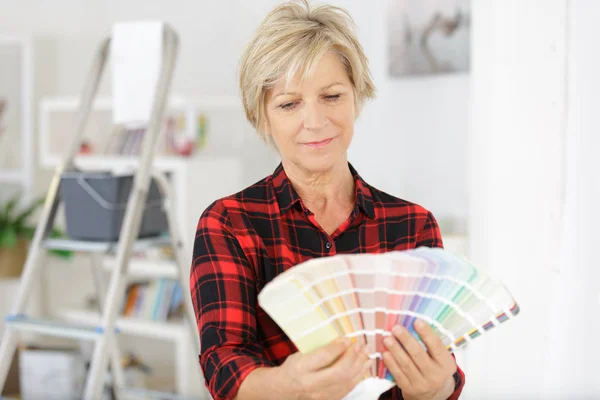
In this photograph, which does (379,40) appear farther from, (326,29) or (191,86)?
(326,29)

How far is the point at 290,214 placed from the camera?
4.41ft

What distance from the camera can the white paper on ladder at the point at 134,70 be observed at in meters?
2.75

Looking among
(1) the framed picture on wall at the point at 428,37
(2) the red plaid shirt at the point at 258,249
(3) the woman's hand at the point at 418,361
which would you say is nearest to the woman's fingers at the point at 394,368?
(3) the woman's hand at the point at 418,361

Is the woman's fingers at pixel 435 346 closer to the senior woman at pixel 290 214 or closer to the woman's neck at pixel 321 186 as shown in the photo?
the senior woman at pixel 290 214

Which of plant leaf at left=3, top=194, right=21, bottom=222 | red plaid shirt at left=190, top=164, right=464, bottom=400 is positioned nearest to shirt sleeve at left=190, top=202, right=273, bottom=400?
red plaid shirt at left=190, top=164, right=464, bottom=400

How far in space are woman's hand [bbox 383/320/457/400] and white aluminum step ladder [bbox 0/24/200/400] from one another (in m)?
1.57

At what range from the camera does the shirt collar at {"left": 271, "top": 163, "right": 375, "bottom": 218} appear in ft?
4.39

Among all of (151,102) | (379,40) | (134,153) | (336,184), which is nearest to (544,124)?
(336,184)

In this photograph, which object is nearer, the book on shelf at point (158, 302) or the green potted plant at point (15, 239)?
the book on shelf at point (158, 302)

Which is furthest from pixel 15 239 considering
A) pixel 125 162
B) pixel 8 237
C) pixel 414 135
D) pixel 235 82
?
pixel 414 135

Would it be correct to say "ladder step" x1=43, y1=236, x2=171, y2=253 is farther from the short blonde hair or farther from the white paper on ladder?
the short blonde hair

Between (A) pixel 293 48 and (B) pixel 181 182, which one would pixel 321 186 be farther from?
(B) pixel 181 182

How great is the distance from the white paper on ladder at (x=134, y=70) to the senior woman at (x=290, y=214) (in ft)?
4.85

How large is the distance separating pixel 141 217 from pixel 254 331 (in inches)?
65.8
